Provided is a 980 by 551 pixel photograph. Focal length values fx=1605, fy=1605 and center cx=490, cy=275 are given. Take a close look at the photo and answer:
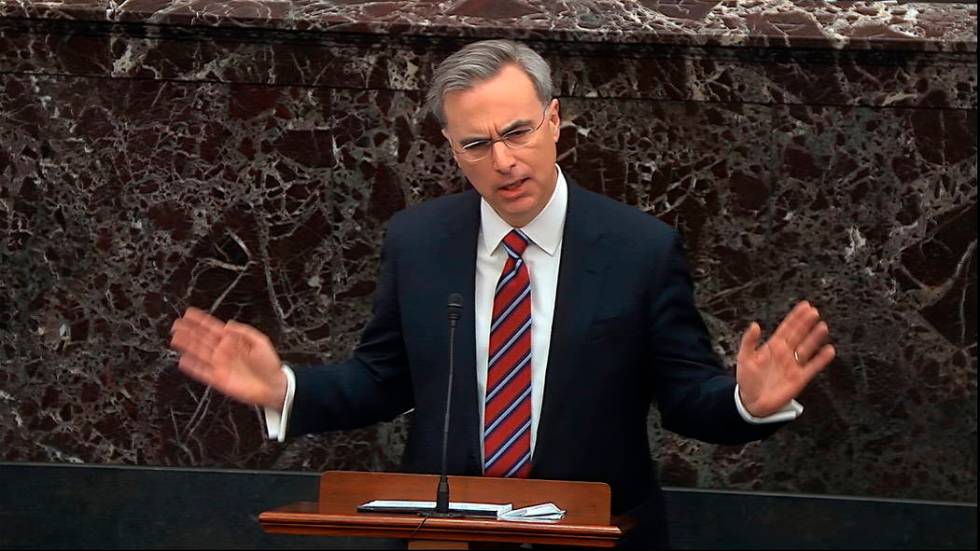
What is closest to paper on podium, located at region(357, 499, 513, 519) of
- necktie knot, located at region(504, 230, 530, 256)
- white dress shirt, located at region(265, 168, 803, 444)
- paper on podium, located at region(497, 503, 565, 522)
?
paper on podium, located at region(497, 503, 565, 522)

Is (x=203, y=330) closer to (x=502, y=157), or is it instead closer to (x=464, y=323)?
(x=464, y=323)

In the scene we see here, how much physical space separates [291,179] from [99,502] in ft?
4.01

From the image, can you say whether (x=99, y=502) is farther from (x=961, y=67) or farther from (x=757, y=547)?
(x=961, y=67)

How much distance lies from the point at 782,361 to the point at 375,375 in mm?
1107

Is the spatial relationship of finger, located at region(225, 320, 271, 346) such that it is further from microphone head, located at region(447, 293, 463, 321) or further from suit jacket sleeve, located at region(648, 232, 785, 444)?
suit jacket sleeve, located at region(648, 232, 785, 444)

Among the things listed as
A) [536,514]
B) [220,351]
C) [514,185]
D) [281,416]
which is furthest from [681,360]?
[220,351]

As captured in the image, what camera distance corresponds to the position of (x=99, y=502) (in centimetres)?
517

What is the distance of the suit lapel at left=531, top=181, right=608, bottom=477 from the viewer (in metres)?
3.81

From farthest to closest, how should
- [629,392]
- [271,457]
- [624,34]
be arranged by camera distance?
[271,457] → [624,34] → [629,392]

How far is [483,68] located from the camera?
3.88m

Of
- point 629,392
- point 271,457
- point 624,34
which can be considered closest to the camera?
point 629,392

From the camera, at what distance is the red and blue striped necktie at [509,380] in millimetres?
3812

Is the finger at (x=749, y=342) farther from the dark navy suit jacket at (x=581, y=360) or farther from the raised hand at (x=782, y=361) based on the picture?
the dark navy suit jacket at (x=581, y=360)

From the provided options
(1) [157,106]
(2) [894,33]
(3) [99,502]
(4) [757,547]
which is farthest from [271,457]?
(2) [894,33]
